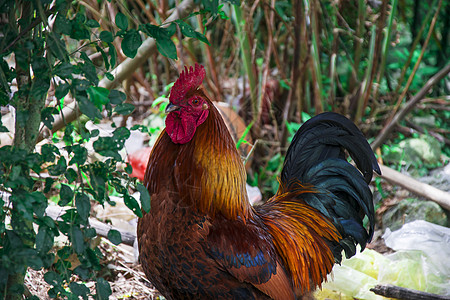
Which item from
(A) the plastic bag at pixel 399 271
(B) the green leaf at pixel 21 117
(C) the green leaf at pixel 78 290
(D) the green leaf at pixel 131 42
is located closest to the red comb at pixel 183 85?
(D) the green leaf at pixel 131 42

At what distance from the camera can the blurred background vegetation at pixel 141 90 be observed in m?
1.44

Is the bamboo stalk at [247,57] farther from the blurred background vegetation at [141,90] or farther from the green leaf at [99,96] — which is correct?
the green leaf at [99,96]

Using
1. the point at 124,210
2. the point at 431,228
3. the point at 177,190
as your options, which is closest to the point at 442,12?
the point at 431,228

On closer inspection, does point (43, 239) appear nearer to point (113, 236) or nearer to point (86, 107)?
point (113, 236)

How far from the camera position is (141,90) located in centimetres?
625

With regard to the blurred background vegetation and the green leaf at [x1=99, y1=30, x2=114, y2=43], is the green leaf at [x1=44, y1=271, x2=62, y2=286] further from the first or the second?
the green leaf at [x1=99, y1=30, x2=114, y2=43]

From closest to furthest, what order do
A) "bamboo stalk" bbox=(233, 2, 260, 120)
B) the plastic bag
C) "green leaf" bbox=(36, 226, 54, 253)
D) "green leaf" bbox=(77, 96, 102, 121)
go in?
"green leaf" bbox=(77, 96, 102, 121) → "green leaf" bbox=(36, 226, 54, 253) → the plastic bag → "bamboo stalk" bbox=(233, 2, 260, 120)

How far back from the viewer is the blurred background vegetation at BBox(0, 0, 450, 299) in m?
1.44

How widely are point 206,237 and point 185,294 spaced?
0.31 m

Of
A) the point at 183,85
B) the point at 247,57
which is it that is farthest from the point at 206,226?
the point at 247,57

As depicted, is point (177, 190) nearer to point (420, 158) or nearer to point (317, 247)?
point (317, 247)

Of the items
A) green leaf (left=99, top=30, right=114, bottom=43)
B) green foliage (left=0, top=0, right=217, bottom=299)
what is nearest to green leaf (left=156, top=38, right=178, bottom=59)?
green foliage (left=0, top=0, right=217, bottom=299)

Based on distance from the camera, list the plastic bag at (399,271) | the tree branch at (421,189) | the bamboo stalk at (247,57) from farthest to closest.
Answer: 1. the bamboo stalk at (247,57)
2. the tree branch at (421,189)
3. the plastic bag at (399,271)

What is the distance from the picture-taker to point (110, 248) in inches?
138
